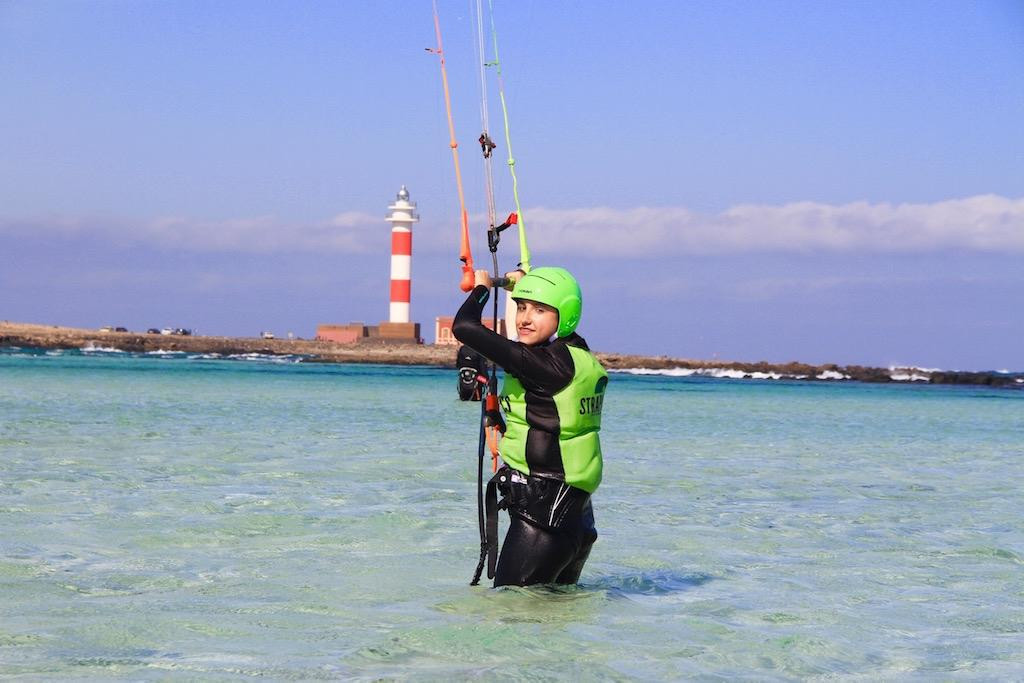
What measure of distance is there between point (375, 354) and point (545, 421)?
10126 cm

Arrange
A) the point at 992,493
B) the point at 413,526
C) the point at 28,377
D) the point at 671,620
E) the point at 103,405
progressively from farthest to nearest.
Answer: the point at 28,377, the point at 103,405, the point at 992,493, the point at 413,526, the point at 671,620

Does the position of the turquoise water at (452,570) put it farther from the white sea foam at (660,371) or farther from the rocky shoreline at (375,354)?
the white sea foam at (660,371)

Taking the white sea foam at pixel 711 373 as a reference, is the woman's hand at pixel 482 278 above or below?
above

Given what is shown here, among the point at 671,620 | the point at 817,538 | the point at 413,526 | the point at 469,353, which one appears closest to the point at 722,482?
the point at 817,538

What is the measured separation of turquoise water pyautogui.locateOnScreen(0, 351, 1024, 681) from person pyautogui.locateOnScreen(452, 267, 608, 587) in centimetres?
34

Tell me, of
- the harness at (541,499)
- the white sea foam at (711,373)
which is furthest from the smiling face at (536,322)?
the white sea foam at (711,373)

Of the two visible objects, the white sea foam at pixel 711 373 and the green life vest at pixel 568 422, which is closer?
→ the green life vest at pixel 568 422

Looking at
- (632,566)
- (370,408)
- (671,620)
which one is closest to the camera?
(671,620)

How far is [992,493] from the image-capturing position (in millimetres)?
15680

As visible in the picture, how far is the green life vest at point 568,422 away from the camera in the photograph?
677 centimetres

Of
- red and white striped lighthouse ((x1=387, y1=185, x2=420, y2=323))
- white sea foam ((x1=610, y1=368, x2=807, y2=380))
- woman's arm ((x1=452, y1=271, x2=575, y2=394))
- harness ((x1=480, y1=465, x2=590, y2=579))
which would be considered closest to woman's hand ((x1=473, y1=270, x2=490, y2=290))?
woman's arm ((x1=452, y1=271, x2=575, y2=394))

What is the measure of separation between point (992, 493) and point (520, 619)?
10.5 m

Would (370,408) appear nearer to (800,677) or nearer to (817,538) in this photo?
(817,538)

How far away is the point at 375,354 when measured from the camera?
107 m
